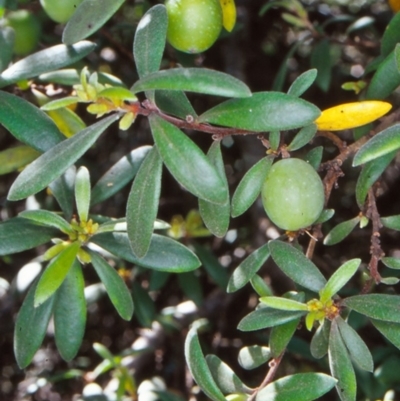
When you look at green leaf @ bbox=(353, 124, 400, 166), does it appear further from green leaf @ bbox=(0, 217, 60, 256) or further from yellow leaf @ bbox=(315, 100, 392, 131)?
green leaf @ bbox=(0, 217, 60, 256)

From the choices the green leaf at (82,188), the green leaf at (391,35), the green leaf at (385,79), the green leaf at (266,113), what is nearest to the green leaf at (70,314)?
the green leaf at (82,188)

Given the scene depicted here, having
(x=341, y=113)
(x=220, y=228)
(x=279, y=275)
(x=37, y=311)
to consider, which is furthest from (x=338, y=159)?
(x=279, y=275)

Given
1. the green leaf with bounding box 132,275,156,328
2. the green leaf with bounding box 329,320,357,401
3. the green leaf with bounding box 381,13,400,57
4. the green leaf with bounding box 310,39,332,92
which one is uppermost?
the green leaf with bounding box 381,13,400,57

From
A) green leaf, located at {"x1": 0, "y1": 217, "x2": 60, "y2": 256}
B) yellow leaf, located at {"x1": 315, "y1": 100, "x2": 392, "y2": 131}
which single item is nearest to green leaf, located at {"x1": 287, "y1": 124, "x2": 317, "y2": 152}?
yellow leaf, located at {"x1": 315, "y1": 100, "x2": 392, "y2": 131}

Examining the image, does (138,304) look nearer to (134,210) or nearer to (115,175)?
(115,175)

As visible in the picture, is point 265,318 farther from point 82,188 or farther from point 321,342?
point 82,188

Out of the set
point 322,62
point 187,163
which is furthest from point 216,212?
point 322,62
